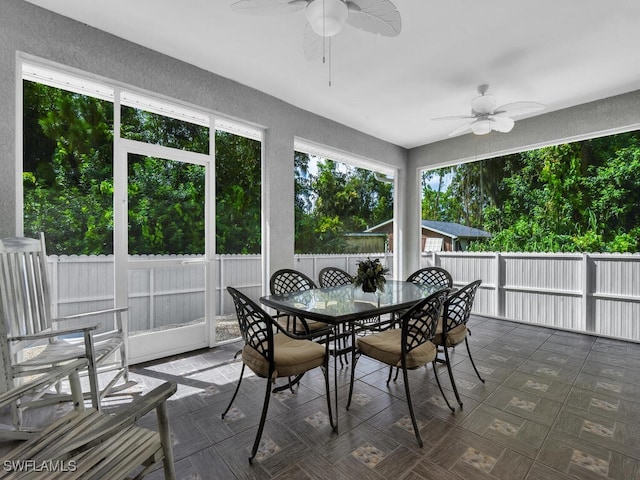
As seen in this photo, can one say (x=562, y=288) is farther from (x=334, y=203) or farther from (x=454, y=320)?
(x=334, y=203)

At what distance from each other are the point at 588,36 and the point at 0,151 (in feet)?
15.6

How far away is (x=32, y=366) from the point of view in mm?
1871

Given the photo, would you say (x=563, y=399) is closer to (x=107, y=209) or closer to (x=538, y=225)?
(x=538, y=225)

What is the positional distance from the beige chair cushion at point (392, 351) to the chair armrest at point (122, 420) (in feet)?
4.39

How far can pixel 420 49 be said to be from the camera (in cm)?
291

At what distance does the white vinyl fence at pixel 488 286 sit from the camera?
324 cm

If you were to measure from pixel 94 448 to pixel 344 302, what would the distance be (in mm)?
1657

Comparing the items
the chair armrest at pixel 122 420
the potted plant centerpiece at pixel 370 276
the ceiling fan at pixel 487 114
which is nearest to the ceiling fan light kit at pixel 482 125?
the ceiling fan at pixel 487 114

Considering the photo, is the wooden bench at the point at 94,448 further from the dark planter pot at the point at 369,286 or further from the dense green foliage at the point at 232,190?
the dense green foliage at the point at 232,190

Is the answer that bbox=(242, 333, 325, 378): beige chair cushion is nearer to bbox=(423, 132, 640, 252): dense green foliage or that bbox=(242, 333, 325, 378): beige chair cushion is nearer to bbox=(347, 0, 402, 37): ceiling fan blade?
bbox=(347, 0, 402, 37): ceiling fan blade

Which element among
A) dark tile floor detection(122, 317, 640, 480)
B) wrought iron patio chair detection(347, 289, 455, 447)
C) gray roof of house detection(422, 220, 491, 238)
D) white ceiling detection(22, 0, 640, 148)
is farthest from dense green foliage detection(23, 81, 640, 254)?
wrought iron patio chair detection(347, 289, 455, 447)

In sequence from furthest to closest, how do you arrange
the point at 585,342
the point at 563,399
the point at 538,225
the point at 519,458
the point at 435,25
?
the point at 538,225, the point at 585,342, the point at 435,25, the point at 563,399, the point at 519,458

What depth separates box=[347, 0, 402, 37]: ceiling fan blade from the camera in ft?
6.05

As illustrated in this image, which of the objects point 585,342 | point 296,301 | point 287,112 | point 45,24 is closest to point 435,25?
point 287,112
